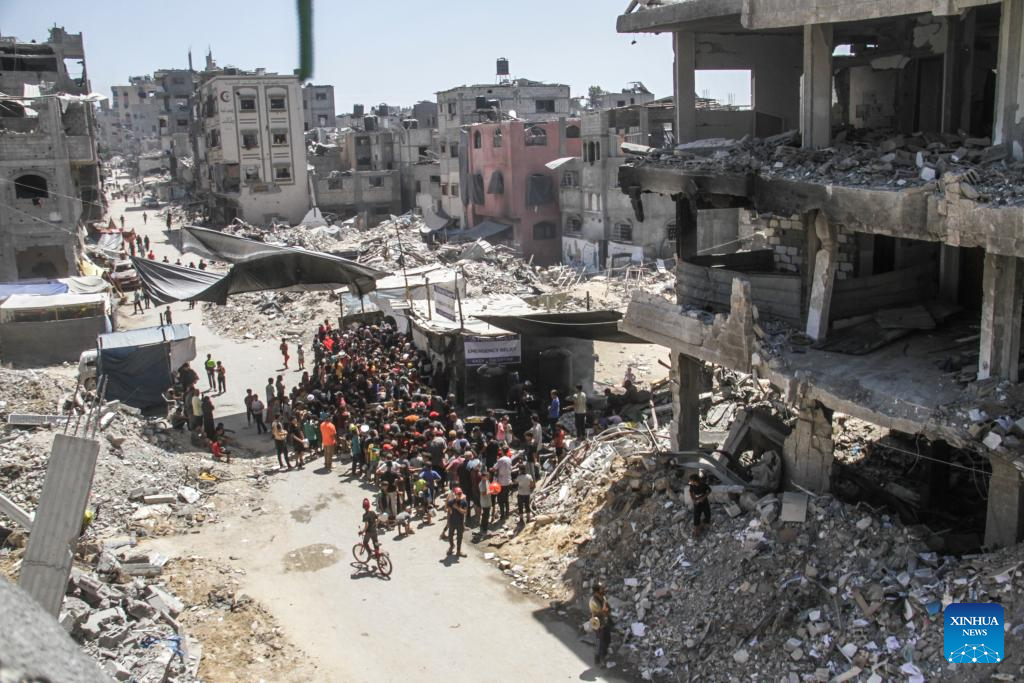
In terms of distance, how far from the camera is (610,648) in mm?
13078

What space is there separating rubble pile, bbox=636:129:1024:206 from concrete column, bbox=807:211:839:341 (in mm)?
756

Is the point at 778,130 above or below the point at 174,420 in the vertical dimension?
above

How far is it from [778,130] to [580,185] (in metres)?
29.8

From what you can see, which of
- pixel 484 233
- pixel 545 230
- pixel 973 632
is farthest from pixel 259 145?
pixel 973 632

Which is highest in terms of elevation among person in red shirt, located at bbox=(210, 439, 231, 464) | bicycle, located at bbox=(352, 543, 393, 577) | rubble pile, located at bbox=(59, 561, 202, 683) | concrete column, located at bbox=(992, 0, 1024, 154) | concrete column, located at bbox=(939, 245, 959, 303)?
concrete column, located at bbox=(992, 0, 1024, 154)

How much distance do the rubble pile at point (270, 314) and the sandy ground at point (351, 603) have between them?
52.6ft

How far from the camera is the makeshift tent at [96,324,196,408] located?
23984 millimetres

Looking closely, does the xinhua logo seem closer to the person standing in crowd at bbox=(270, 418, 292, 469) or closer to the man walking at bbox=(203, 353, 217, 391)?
the person standing in crowd at bbox=(270, 418, 292, 469)

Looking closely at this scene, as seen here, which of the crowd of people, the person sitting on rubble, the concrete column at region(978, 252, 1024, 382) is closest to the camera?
the concrete column at region(978, 252, 1024, 382)

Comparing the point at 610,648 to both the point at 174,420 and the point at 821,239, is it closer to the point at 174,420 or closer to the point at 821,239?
the point at 821,239

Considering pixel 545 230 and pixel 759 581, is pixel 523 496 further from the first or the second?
pixel 545 230

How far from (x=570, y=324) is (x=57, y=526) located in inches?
498

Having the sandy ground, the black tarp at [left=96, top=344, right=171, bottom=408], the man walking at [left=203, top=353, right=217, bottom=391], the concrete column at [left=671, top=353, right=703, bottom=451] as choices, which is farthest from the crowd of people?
the concrete column at [left=671, top=353, right=703, bottom=451]

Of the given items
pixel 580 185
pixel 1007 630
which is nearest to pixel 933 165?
pixel 1007 630
